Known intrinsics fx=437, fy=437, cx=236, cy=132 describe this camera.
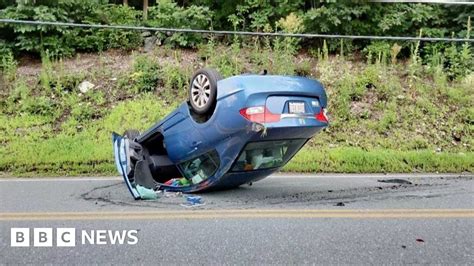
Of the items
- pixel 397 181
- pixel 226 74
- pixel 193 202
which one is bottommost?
pixel 397 181

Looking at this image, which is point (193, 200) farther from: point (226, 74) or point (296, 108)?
point (226, 74)

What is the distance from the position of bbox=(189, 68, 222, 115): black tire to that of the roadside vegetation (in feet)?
10.2

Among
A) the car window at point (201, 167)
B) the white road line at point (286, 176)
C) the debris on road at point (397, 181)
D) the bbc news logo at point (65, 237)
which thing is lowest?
the white road line at point (286, 176)

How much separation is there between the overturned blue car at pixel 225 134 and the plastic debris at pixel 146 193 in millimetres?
54

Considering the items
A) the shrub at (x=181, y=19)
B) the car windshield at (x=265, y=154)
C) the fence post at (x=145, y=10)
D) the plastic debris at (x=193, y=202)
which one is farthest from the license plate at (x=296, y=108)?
the fence post at (x=145, y=10)

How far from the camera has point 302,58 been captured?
1107cm

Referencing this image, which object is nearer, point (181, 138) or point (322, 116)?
point (322, 116)

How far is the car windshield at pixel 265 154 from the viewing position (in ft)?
14.1

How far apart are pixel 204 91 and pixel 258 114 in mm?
735

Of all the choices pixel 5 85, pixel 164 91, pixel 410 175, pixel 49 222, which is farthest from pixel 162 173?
pixel 5 85

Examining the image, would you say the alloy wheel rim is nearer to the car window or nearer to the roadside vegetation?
the car window

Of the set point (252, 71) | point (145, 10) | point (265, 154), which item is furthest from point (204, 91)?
point (145, 10)

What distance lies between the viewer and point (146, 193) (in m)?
4.66

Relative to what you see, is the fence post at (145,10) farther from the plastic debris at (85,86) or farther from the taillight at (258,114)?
the taillight at (258,114)
